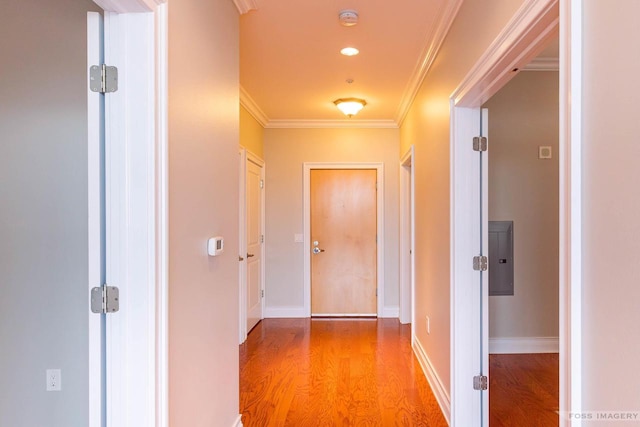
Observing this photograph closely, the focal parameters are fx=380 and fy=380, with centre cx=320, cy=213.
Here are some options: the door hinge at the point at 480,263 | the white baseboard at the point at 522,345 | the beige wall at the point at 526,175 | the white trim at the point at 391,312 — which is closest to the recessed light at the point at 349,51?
the beige wall at the point at 526,175

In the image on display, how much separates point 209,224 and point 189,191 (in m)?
0.27

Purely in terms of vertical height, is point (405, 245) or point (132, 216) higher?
point (132, 216)

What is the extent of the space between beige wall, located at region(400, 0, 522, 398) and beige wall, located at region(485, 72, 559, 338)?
2.27 ft

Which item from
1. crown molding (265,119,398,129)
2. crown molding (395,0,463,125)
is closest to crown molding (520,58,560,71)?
crown molding (395,0,463,125)

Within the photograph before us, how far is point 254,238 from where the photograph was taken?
451 centimetres

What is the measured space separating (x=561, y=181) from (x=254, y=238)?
3.73 m

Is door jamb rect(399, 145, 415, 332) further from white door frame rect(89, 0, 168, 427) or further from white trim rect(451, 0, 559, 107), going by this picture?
white door frame rect(89, 0, 168, 427)

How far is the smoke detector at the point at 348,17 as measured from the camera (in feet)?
7.54

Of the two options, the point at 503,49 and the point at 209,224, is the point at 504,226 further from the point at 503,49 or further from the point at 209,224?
the point at 209,224

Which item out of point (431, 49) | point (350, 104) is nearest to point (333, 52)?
point (431, 49)

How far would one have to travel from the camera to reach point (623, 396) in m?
0.87

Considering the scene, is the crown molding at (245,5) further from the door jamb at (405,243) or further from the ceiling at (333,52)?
the door jamb at (405,243)

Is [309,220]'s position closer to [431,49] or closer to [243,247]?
[243,247]

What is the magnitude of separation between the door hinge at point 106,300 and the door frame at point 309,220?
3.72 meters
